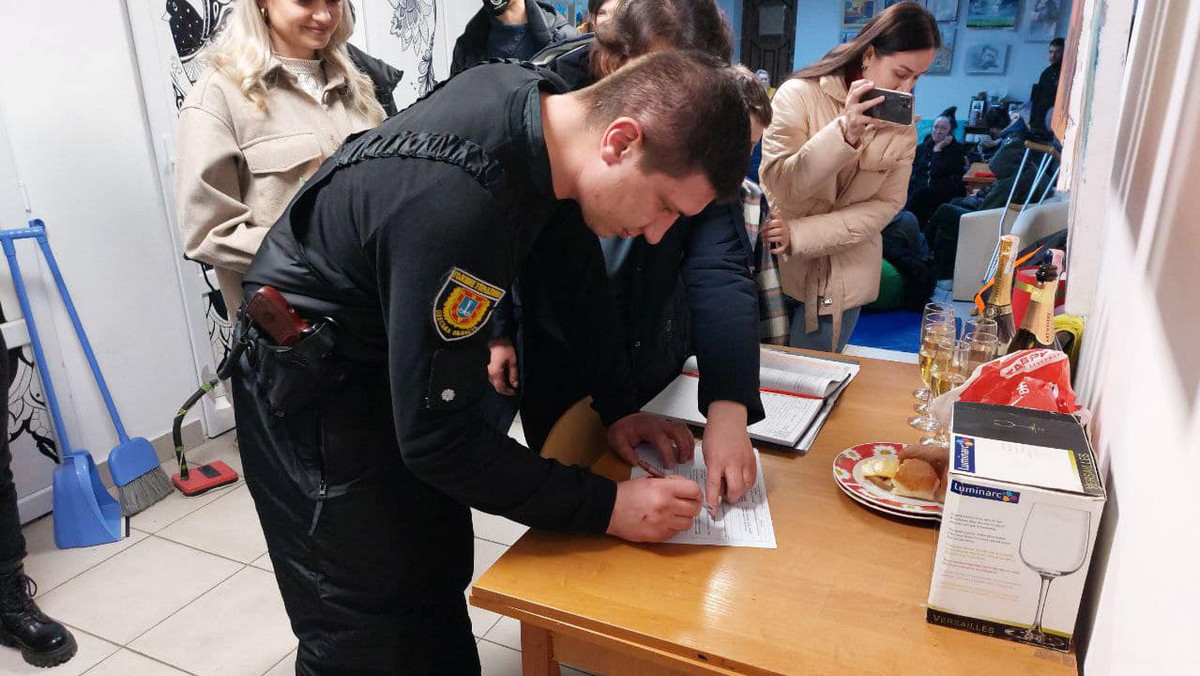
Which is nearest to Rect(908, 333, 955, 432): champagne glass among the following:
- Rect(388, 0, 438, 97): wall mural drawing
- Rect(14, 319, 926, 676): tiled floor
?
Rect(14, 319, 926, 676): tiled floor

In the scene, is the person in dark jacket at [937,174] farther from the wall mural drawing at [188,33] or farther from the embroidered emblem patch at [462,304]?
the embroidered emblem patch at [462,304]

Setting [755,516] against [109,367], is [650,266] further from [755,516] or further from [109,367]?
[109,367]

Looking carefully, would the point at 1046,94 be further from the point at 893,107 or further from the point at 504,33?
the point at 504,33

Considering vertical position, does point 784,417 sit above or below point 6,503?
above

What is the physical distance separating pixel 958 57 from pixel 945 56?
0.33 ft

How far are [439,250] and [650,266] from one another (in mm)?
684

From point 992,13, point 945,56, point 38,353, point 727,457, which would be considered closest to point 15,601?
point 38,353

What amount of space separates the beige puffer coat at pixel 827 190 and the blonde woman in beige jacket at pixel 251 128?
1258 millimetres

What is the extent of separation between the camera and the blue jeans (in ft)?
7.54

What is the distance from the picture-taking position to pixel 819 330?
7.57 ft

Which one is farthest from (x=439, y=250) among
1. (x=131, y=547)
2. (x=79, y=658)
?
(x=131, y=547)

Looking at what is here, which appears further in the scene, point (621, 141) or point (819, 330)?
Answer: point (819, 330)

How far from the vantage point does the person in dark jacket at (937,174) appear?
18.6ft

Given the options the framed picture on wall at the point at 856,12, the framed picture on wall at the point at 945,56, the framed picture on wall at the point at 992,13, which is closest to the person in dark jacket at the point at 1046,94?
the framed picture on wall at the point at 992,13
